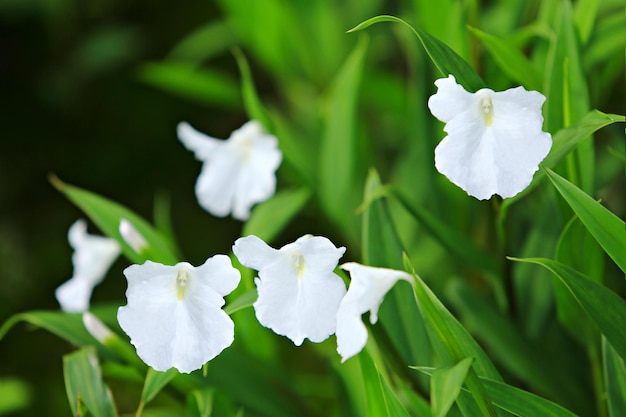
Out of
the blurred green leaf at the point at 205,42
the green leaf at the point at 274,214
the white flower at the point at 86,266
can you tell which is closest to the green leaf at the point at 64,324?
the white flower at the point at 86,266

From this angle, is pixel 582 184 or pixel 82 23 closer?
pixel 582 184

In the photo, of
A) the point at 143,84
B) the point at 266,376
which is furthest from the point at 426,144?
the point at 143,84

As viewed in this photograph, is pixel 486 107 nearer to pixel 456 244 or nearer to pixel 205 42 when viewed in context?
pixel 456 244

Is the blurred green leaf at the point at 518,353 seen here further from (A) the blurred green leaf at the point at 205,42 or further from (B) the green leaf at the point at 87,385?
(A) the blurred green leaf at the point at 205,42

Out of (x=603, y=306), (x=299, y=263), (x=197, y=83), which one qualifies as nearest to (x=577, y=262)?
(x=603, y=306)

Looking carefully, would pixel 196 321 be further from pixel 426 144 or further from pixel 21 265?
pixel 21 265

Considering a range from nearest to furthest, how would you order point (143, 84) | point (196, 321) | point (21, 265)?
1. point (196, 321)
2. point (21, 265)
3. point (143, 84)
